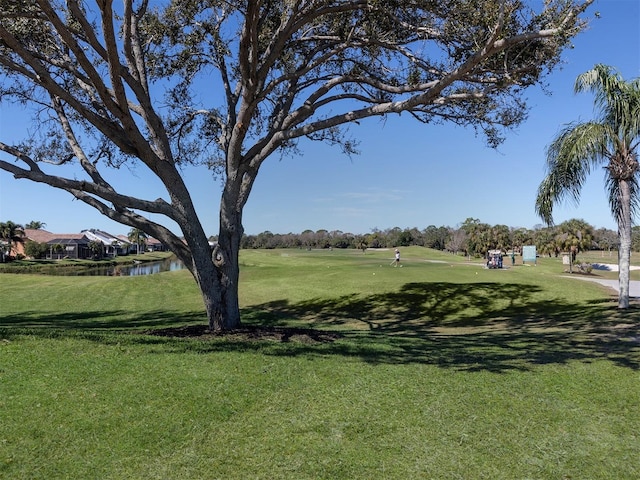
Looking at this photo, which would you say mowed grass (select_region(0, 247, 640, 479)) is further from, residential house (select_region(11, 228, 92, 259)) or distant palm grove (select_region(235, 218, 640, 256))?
residential house (select_region(11, 228, 92, 259))

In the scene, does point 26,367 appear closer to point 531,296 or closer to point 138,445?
point 138,445

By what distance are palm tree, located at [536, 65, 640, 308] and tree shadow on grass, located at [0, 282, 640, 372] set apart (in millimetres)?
2650

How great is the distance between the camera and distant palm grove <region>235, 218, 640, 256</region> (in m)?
45.4

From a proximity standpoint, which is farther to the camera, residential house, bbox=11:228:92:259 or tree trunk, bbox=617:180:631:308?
residential house, bbox=11:228:92:259

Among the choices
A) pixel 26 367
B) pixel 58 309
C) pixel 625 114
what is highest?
pixel 625 114

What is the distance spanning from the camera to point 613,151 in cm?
1304

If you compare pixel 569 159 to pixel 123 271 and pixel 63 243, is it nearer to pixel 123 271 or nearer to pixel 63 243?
pixel 123 271

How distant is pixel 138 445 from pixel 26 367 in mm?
2396

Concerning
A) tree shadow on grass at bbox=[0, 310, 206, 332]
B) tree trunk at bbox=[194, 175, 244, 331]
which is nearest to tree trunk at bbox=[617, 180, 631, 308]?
tree trunk at bbox=[194, 175, 244, 331]

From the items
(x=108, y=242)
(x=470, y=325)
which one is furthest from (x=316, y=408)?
(x=108, y=242)

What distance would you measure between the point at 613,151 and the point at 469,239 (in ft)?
201

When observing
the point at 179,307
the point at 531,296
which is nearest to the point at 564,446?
the point at 531,296

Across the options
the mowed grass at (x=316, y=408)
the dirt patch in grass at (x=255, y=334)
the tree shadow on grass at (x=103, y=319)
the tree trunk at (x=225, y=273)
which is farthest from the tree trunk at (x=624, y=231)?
the tree shadow on grass at (x=103, y=319)

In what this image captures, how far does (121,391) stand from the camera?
4941 mm
